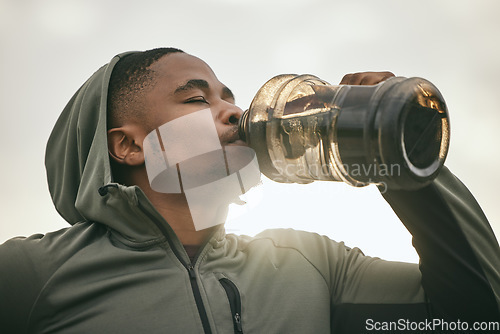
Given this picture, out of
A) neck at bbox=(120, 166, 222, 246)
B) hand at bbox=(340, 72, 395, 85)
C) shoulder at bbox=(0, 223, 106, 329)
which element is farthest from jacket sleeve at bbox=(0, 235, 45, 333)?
hand at bbox=(340, 72, 395, 85)

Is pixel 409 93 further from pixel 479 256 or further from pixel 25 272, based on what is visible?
pixel 25 272

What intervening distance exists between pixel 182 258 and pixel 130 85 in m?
Result: 0.90

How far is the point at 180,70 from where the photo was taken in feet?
7.34

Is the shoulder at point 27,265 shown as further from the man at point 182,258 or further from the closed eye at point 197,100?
the closed eye at point 197,100

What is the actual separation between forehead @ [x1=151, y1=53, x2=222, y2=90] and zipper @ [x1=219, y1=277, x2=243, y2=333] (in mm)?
880

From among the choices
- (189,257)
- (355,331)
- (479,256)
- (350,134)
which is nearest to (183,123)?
(189,257)

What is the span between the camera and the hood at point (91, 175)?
1.89m

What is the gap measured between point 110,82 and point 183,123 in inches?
22.2

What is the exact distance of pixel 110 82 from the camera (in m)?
2.39

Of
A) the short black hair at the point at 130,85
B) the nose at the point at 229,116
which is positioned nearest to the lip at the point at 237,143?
the nose at the point at 229,116

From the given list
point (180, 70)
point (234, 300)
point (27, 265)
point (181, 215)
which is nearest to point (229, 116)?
point (180, 70)

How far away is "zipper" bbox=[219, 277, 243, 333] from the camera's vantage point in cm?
176

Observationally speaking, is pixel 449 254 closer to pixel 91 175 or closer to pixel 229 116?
pixel 229 116

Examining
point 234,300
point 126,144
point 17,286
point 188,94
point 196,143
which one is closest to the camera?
point 17,286
